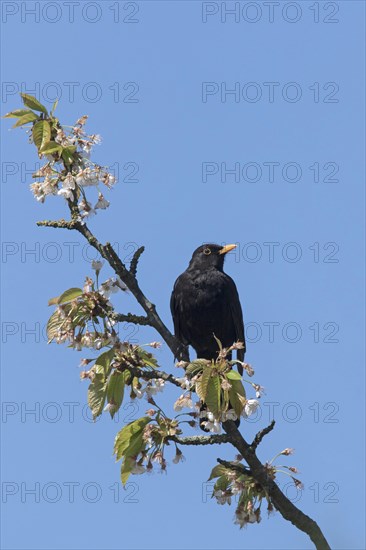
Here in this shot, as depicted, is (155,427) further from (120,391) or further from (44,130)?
(44,130)

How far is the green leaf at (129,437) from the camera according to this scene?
181 inches

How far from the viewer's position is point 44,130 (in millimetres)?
4820

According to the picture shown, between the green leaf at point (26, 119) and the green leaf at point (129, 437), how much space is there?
64.0 inches

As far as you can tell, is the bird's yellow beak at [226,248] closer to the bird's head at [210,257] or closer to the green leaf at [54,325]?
the bird's head at [210,257]

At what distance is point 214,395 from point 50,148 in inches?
58.6

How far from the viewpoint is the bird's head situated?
912cm

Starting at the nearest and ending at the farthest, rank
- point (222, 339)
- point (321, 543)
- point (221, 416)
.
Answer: point (321, 543) → point (221, 416) → point (222, 339)

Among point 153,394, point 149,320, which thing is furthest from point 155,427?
point 149,320

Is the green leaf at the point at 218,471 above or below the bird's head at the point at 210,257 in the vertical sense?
below

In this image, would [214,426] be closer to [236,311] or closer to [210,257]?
[236,311]

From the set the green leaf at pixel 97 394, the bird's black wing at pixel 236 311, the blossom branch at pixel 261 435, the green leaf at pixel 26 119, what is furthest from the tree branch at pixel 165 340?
the bird's black wing at pixel 236 311

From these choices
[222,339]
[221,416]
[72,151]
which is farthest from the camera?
[222,339]

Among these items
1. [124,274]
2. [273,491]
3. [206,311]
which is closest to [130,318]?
[124,274]

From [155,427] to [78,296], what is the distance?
75 centimetres
